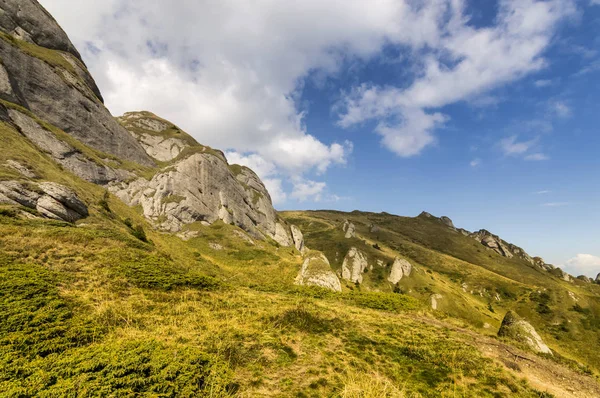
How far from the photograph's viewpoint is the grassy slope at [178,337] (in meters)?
8.17

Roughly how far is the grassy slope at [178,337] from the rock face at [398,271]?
206ft

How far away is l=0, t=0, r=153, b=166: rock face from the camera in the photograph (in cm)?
6188

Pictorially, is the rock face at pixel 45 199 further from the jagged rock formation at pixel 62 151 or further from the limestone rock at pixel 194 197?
the jagged rock formation at pixel 62 151

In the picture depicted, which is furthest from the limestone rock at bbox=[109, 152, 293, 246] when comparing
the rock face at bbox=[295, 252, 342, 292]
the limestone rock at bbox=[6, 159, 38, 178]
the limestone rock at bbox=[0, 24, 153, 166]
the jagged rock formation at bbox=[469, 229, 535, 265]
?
the jagged rock formation at bbox=[469, 229, 535, 265]

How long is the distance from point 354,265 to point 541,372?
78.8 m

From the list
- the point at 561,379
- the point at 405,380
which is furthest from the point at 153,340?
the point at 561,379

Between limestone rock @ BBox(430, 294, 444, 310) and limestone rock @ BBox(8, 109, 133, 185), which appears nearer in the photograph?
limestone rock @ BBox(8, 109, 133, 185)

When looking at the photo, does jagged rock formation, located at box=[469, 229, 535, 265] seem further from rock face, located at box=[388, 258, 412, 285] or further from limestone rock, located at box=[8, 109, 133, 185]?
limestone rock, located at box=[8, 109, 133, 185]

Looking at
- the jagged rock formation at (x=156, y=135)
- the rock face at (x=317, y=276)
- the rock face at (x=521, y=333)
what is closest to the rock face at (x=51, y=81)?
the jagged rock formation at (x=156, y=135)

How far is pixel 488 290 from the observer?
309ft

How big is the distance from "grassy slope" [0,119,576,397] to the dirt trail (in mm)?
1066

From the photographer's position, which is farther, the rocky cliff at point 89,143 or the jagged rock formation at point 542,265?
the jagged rock formation at point 542,265

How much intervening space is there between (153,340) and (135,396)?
3.93m

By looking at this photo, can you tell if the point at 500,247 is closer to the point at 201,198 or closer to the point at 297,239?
the point at 297,239
